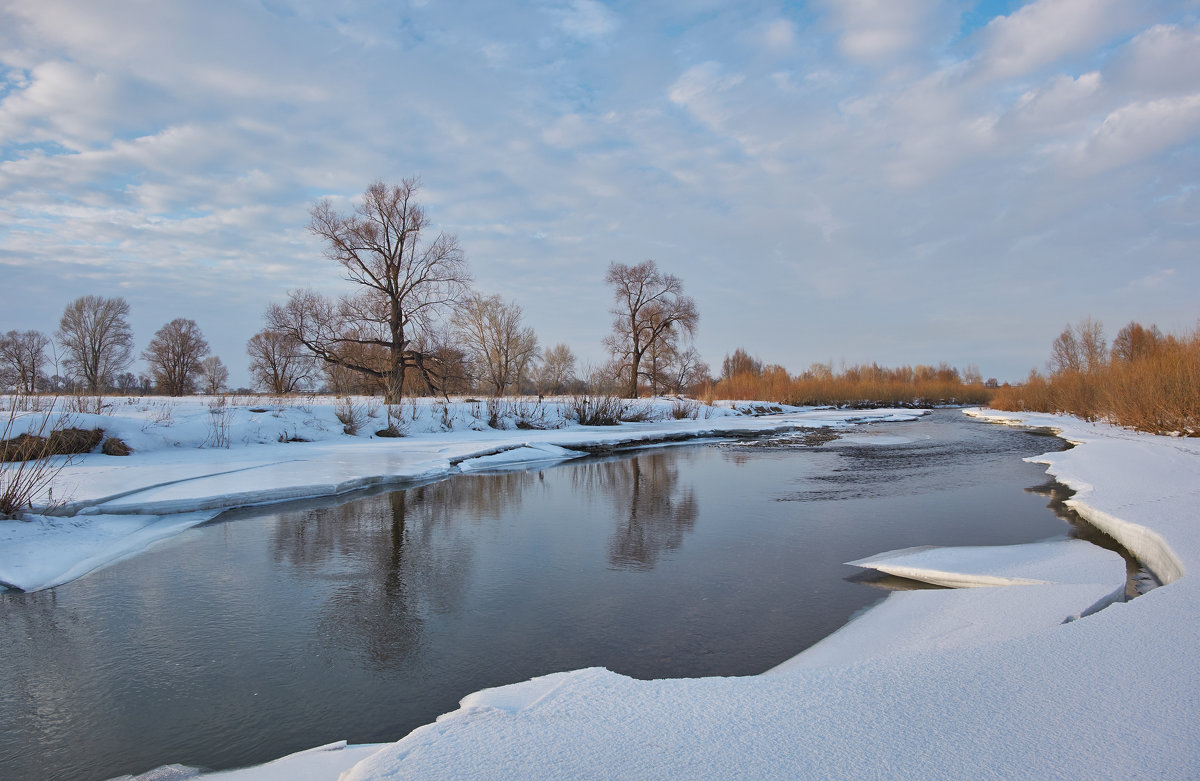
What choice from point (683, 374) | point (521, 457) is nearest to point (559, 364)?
point (683, 374)

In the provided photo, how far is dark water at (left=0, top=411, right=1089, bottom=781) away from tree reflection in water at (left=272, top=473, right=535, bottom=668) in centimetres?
3

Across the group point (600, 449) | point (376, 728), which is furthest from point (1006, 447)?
point (376, 728)

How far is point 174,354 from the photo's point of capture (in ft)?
171

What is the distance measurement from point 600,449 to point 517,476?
565 centimetres

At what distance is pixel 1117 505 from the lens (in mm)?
6676

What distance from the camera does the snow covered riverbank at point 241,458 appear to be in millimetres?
6035

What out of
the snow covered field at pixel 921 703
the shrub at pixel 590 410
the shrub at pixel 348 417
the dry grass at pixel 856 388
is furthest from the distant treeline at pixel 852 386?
the snow covered field at pixel 921 703

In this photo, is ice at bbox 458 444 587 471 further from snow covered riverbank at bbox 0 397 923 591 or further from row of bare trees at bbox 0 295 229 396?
row of bare trees at bbox 0 295 229 396

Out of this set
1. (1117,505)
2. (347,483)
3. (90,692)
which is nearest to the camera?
(90,692)

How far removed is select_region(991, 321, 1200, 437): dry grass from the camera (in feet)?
50.9

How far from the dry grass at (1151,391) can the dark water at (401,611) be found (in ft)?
36.2

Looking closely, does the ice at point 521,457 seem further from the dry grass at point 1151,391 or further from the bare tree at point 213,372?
the bare tree at point 213,372

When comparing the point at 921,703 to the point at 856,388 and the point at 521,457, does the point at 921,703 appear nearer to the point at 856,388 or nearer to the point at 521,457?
the point at 521,457

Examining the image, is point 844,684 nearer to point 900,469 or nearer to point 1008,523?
point 1008,523
